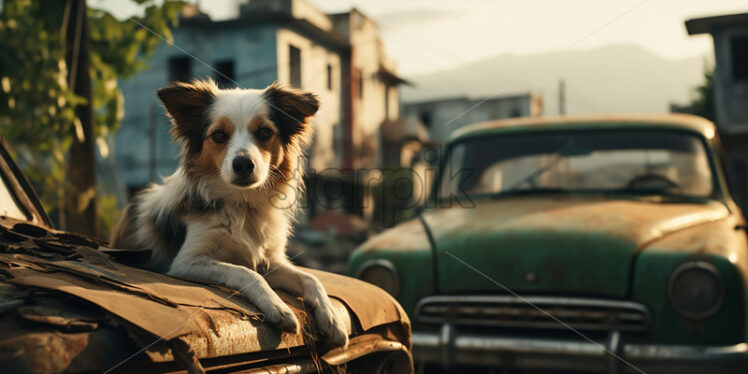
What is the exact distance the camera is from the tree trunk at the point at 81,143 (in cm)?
672

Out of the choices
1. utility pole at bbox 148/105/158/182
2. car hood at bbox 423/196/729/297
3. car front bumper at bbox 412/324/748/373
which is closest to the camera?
car front bumper at bbox 412/324/748/373

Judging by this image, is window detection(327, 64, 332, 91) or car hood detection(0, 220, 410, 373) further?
window detection(327, 64, 332, 91)

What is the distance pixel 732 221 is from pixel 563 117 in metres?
1.69

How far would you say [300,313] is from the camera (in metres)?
2.31

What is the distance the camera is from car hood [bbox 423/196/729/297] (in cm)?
421

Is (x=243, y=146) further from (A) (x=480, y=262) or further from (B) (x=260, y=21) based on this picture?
(B) (x=260, y=21)

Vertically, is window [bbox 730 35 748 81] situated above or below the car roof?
above

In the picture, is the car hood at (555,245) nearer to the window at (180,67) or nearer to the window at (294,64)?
the window at (294,64)

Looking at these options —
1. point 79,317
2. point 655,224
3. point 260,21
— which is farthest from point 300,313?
point 260,21

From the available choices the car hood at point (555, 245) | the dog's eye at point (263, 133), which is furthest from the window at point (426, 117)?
the dog's eye at point (263, 133)

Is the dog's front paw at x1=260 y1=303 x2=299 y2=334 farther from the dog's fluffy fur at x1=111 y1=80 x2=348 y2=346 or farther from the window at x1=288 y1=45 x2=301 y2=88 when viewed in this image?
the window at x1=288 y1=45 x2=301 y2=88

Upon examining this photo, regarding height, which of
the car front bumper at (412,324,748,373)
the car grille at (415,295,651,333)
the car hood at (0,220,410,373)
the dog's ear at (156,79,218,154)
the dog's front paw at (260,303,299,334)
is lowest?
the car front bumper at (412,324,748,373)

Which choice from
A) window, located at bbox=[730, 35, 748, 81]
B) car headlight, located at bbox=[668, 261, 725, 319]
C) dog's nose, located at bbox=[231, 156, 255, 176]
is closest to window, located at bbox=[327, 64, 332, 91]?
window, located at bbox=[730, 35, 748, 81]

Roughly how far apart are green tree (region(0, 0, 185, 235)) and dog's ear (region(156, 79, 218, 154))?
2.93 m
